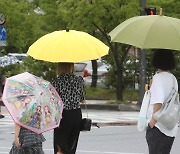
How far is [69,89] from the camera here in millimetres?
8070

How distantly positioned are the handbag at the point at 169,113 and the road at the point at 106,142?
625 centimetres

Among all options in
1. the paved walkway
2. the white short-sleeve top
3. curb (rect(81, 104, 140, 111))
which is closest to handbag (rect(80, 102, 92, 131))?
the white short-sleeve top

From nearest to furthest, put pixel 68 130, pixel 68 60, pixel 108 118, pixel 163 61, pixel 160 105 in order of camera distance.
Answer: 1. pixel 160 105
2. pixel 163 61
3. pixel 68 60
4. pixel 68 130
5. pixel 108 118

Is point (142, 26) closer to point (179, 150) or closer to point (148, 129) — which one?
point (148, 129)

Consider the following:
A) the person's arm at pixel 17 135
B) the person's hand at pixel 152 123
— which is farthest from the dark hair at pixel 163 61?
the person's arm at pixel 17 135

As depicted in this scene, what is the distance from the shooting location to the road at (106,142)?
42.7 feet

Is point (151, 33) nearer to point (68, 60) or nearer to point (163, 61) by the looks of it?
point (163, 61)

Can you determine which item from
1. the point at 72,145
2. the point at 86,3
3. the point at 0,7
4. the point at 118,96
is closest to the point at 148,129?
the point at 72,145

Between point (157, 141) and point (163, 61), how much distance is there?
0.81 metres

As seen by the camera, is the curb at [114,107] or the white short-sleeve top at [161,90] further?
the curb at [114,107]

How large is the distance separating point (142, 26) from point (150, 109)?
88cm

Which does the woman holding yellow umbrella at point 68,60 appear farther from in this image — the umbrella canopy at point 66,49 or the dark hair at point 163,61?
the dark hair at point 163,61

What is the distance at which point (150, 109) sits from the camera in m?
6.64

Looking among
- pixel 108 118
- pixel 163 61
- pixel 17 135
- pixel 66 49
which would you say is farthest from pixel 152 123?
pixel 108 118
